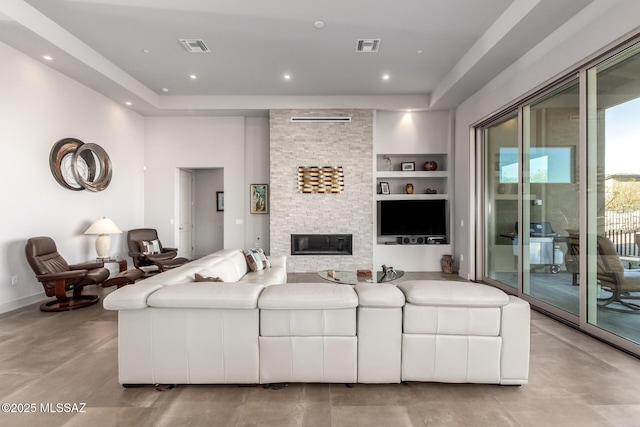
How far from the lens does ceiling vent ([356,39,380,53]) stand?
4.30m

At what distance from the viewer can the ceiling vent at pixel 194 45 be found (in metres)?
4.28

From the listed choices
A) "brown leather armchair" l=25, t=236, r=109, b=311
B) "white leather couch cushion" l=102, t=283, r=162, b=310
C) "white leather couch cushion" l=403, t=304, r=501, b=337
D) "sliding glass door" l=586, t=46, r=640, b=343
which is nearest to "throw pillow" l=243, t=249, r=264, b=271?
"brown leather armchair" l=25, t=236, r=109, b=311

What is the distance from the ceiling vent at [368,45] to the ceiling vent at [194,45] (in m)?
2.11

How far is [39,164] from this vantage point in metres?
4.51

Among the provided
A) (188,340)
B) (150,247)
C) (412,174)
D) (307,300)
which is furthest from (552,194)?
(150,247)

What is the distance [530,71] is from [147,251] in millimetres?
6780

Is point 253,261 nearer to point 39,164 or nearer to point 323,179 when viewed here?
point 323,179

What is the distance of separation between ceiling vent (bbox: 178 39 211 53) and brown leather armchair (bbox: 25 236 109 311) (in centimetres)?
320

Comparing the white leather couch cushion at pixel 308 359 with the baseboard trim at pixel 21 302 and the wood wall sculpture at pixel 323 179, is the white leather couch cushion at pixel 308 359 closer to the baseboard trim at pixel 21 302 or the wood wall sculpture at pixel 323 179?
the baseboard trim at pixel 21 302

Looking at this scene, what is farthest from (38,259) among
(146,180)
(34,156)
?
(146,180)

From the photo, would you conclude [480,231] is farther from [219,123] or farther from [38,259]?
[38,259]

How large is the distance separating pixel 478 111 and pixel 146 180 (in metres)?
6.69

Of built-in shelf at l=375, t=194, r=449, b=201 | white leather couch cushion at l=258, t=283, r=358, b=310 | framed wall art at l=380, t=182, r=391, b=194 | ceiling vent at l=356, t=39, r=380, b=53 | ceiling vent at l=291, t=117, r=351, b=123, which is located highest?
ceiling vent at l=356, t=39, r=380, b=53

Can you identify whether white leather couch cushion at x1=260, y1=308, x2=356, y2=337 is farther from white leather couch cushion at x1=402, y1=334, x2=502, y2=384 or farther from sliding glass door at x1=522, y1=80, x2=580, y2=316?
sliding glass door at x1=522, y1=80, x2=580, y2=316
